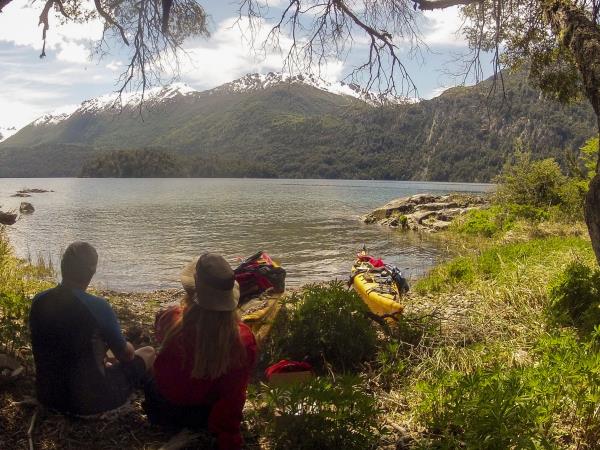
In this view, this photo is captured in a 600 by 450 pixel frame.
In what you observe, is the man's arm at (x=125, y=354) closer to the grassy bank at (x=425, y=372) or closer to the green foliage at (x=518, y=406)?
the grassy bank at (x=425, y=372)

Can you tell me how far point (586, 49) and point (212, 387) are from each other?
4.72 metres

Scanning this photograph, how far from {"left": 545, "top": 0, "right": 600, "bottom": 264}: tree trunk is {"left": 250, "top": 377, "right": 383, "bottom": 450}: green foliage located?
114 inches

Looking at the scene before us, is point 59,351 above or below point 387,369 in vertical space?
above

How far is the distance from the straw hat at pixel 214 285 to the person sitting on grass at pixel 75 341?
90cm

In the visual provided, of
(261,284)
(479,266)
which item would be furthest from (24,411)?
(479,266)

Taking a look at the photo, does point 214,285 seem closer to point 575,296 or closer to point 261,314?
point 261,314

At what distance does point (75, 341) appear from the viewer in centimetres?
353

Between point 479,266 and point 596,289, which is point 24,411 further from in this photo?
point 479,266

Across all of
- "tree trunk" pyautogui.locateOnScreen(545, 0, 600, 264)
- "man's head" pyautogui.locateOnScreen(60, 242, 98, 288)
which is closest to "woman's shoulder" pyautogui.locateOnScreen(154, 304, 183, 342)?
"man's head" pyautogui.locateOnScreen(60, 242, 98, 288)

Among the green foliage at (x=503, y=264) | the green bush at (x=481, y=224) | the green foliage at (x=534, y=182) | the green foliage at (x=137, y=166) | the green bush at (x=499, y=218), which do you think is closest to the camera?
the green foliage at (x=503, y=264)

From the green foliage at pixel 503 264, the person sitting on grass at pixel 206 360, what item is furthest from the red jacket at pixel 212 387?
the green foliage at pixel 503 264

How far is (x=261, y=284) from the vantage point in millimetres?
7523

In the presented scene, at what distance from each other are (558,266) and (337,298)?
171 inches

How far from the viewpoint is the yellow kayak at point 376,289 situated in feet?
23.6
